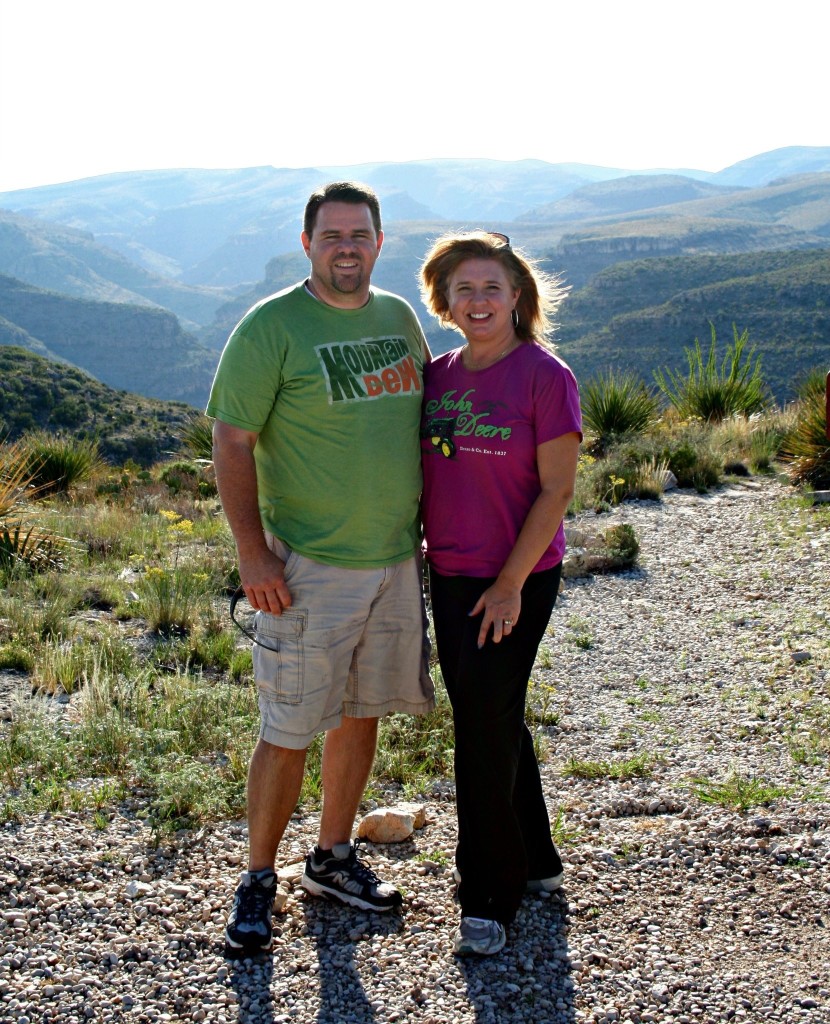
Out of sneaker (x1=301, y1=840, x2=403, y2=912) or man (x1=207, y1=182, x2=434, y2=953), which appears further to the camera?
sneaker (x1=301, y1=840, x2=403, y2=912)

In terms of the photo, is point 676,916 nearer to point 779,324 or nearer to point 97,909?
point 97,909

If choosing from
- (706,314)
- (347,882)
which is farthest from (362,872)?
(706,314)

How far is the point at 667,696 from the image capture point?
4883mm

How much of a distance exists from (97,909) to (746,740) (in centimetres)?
272

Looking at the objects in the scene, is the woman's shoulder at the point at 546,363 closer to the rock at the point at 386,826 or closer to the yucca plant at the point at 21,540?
the rock at the point at 386,826

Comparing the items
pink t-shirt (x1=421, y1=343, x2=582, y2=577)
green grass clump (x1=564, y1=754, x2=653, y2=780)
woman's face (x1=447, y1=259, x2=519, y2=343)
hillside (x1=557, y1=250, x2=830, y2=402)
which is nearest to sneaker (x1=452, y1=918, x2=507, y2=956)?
pink t-shirt (x1=421, y1=343, x2=582, y2=577)

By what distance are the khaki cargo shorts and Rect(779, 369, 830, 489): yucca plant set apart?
24.4 feet

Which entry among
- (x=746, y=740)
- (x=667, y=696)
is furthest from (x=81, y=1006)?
(x=667, y=696)

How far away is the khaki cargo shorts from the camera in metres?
2.68

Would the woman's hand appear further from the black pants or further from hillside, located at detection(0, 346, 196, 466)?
hillside, located at detection(0, 346, 196, 466)

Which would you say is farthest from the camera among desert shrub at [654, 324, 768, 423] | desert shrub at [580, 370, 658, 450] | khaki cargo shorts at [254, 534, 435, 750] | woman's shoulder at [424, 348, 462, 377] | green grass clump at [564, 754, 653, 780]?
desert shrub at [654, 324, 768, 423]

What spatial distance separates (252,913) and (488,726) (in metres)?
0.85

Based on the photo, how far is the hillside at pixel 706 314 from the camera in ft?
122

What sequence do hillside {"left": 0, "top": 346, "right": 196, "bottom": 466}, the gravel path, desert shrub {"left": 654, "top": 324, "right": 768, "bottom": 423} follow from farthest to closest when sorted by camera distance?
hillside {"left": 0, "top": 346, "right": 196, "bottom": 466}, desert shrub {"left": 654, "top": 324, "right": 768, "bottom": 423}, the gravel path
